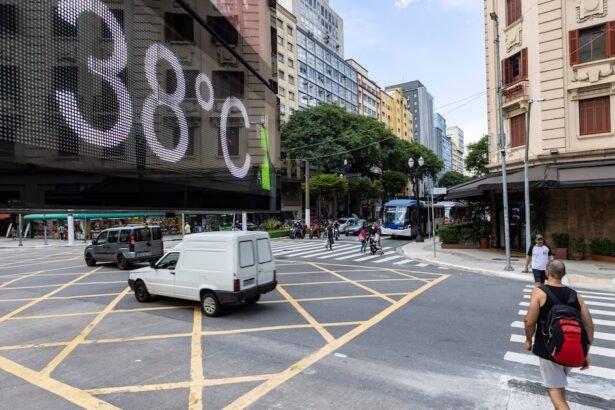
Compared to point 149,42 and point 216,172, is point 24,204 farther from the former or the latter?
point 216,172

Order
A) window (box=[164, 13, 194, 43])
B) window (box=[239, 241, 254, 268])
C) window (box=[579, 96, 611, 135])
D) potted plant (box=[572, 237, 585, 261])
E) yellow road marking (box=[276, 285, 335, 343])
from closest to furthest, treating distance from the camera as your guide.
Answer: window (box=[164, 13, 194, 43])
yellow road marking (box=[276, 285, 335, 343])
window (box=[239, 241, 254, 268])
window (box=[579, 96, 611, 135])
potted plant (box=[572, 237, 585, 261])

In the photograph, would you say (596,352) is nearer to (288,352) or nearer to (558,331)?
(558,331)

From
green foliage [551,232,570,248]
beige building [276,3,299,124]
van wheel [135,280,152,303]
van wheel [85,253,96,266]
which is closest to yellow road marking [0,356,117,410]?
van wheel [135,280,152,303]

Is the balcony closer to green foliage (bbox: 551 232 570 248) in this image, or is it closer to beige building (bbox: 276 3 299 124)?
green foliage (bbox: 551 232 570 248)

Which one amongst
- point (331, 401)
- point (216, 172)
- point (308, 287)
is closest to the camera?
point (331, 401)

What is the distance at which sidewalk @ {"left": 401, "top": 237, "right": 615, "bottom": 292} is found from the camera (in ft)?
43.2

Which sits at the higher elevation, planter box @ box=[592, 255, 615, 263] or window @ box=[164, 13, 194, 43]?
window @ box=[164, 13, 194, 43]

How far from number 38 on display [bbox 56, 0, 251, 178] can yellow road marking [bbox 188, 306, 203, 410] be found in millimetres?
2965

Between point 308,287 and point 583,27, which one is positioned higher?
point 583,27

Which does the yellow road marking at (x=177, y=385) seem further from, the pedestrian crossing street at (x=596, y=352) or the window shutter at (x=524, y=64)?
the window shutter at (x=524, y=64)

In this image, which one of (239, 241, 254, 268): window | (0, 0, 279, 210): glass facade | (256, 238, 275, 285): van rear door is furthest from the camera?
(256, 238, 275, 285): van rear door

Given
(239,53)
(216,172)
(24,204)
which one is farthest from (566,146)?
(24,204)

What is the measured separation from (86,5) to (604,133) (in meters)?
20.6

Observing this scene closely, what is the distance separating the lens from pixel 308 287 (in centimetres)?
1240
